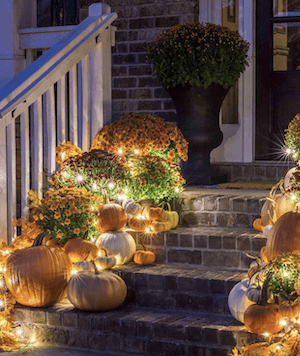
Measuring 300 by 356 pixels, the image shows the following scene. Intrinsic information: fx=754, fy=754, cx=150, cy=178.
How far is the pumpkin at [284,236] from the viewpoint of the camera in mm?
4445

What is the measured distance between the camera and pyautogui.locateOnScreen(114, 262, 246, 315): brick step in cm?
452

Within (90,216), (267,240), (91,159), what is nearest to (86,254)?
(90,216)

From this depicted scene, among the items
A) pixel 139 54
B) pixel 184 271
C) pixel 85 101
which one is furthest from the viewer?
pixel 139 54

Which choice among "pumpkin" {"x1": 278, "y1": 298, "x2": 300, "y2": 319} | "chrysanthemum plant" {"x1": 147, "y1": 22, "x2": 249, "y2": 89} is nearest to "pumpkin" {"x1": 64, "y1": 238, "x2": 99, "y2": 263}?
"pumpkin" {"x1": 278, "y1": 298, "x2": 300, "y2": 319}

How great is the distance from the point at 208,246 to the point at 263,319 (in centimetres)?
116

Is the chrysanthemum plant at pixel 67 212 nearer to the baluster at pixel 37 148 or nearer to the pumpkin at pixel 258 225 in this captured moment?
the baluster at pixel 37 148

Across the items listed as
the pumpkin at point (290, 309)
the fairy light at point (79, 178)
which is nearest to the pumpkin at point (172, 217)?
the fairy light at point (79, 178)

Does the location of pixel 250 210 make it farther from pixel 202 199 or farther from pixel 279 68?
pixel 279 68

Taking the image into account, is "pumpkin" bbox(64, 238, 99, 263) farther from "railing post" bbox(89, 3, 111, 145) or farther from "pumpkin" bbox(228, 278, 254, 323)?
"railing post" bbox(89, 3, 111, 145)

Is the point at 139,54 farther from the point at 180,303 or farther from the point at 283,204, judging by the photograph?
the point at 180,303

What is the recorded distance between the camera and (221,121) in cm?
695

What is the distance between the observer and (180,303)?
4625 mm

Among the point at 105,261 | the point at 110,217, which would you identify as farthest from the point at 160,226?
the point at 105,261

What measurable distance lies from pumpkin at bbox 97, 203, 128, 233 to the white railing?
0.51m
